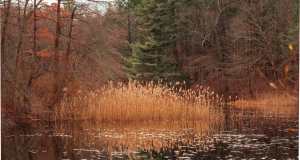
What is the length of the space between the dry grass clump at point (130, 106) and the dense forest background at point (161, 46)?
0.53 meters

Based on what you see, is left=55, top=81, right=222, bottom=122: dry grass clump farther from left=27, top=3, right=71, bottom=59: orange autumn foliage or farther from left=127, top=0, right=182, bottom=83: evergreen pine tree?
left=127, top=0, right=182, bottom=83: evergreen pine tree

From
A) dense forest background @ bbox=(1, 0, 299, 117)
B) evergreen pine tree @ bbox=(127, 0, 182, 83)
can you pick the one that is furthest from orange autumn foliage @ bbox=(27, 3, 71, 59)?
evergreen pine tree @ bbox=(127, 0, 182, 83)

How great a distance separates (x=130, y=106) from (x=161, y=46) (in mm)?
15985

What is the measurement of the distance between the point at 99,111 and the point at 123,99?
0.92m

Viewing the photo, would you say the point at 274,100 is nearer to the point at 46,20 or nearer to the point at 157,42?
the point at 157,42

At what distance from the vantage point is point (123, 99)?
13336 millimetres

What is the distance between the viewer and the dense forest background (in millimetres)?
14438

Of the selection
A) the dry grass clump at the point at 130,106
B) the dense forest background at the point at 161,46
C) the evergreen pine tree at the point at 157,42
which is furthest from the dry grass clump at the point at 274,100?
the dry grass clump at the point at 130,106

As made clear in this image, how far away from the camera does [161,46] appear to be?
29.1 meters

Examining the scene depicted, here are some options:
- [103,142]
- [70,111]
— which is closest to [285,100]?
[70,111]

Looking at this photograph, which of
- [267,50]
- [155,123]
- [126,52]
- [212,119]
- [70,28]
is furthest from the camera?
[126,52]

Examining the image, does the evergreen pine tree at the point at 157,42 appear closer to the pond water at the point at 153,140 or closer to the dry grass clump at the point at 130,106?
the dry grass clump at the point at 130,106

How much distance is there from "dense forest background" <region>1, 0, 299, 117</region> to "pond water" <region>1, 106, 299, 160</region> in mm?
1868

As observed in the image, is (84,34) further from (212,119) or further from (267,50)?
(267,50)
